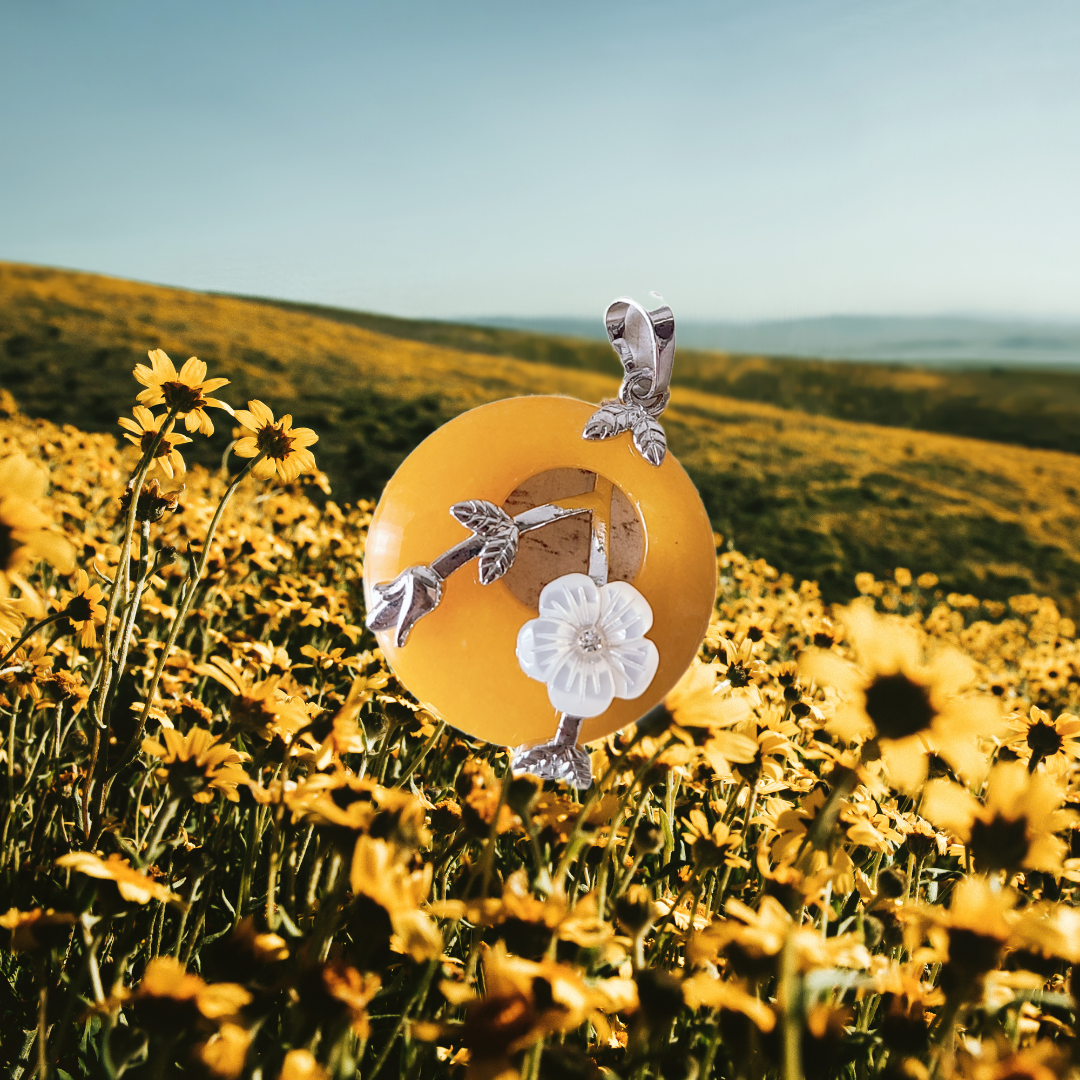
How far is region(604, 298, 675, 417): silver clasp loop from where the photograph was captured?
0.79 metres

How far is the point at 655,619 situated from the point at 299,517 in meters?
2.33

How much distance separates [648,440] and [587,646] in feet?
0.76

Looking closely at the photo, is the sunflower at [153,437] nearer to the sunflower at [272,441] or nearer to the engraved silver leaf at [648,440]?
the sunflower at [272,441]

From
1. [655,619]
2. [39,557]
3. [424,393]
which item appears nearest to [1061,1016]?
[655,619]

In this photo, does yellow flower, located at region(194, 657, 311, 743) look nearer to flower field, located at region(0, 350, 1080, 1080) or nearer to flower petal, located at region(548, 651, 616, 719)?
flower field, located at region(0, 350, 1080, 1080)

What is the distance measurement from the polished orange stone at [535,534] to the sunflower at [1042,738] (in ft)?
2.39

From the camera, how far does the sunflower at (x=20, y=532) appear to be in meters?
0.55

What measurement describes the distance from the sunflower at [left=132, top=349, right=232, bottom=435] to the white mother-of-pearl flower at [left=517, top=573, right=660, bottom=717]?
22.6 inches

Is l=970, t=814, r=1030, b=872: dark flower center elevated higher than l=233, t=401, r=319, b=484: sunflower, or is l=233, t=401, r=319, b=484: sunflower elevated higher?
l=233, t=401, r=319, b=484: sunflower

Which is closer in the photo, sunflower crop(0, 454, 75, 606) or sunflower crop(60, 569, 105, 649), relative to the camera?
sunflower crop(0, 454, 75, 606)

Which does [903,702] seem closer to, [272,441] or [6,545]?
[6,545]

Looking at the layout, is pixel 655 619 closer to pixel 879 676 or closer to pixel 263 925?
pixel 879 676

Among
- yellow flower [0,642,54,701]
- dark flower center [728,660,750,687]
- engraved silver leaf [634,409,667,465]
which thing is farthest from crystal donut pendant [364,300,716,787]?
dark flower center [728,660,750,687]

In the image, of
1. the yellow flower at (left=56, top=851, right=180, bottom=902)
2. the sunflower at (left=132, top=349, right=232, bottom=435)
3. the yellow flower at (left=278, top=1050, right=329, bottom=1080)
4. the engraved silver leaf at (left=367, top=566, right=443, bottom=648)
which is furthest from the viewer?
the sunflower at (left=132, top=349, right=232, bottom=435)
